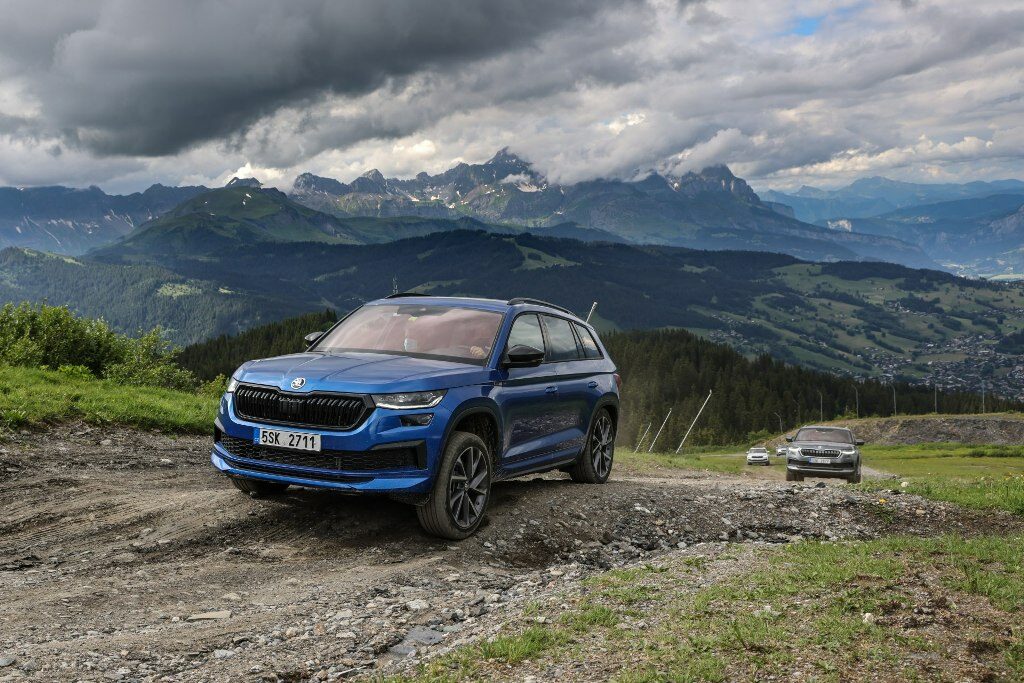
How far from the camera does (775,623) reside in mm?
5340

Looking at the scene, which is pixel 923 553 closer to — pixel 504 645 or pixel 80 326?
pixel 504 645

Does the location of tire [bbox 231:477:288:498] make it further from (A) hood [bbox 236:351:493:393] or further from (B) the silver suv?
(B) the silver suv

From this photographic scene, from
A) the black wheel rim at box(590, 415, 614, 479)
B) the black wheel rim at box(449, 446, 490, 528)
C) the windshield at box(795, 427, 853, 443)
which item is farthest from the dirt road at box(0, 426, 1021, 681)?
the windshield at box(795, 427, 853, 443)

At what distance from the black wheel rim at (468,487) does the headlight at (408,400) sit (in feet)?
2.28

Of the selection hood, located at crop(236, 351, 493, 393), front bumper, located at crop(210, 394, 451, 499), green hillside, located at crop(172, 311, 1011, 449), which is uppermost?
hood, located at crop(236, 351, 493, 393)

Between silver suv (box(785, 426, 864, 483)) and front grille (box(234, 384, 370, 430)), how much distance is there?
64.3ft

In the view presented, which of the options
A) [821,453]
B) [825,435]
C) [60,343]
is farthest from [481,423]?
[825,435]

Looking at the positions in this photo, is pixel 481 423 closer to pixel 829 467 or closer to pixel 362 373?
pixel 362 373

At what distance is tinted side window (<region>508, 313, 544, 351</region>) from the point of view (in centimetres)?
938

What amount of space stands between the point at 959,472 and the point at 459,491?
41.3m

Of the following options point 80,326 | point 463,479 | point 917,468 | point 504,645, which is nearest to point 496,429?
point 463,479

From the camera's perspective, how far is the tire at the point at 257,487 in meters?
8.50

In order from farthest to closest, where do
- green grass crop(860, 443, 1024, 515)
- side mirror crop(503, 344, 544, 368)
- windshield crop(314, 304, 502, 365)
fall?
green grass crop(860, 443, 1024, 515), windshield crop(314, 304, 502, 365), side mirror crop(503, 344, 544, 368)

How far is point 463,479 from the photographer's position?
26.3 ft
